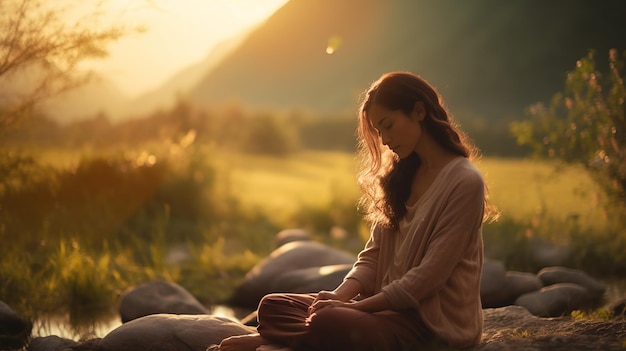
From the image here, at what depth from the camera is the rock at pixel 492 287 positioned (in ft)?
21.5

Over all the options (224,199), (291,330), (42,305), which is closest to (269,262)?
(42,305)

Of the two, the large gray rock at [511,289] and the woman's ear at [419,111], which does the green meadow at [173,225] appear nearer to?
the large gray rock at [511,289]

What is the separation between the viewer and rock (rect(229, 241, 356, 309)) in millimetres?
7039

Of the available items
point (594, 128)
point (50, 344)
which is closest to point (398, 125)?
point (50, 344)

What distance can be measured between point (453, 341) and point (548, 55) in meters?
38.0

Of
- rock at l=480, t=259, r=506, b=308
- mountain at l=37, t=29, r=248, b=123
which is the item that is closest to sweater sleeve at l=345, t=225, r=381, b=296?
rock at l=480, t=259, r=506, b=308

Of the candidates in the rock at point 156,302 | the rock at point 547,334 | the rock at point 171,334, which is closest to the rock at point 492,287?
the rock at point 547,334

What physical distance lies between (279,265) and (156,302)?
4.81 ft

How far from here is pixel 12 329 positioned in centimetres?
566

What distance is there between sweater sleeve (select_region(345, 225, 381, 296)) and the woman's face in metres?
0.54

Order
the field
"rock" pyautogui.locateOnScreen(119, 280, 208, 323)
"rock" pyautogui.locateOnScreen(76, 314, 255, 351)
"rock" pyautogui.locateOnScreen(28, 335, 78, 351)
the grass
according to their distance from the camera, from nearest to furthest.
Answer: "rock" pyautogui.locateOnScreen(76, 314, 255, 351) → "rock" pyautogui.locateOnScreen(28, 335, 78, 351) → "rock" pyautogui.locateOnScreen(119, 280, 208, 323) → the grass → the field

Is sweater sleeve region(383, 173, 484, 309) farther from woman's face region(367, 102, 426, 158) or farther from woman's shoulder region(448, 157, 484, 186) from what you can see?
woman's face region(367, 102, 426, 158)

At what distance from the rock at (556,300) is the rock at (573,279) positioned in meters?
0.29

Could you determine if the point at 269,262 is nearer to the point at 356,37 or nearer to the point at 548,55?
the point at 548,55
